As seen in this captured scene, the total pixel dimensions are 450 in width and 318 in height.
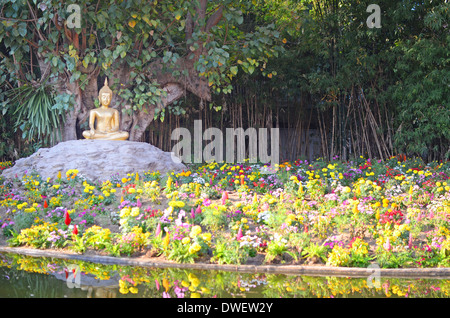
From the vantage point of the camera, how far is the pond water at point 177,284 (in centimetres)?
342

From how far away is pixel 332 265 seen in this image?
Result: 4066 mm

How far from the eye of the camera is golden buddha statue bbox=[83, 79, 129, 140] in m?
8.39

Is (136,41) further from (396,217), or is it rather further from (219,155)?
(396,217)

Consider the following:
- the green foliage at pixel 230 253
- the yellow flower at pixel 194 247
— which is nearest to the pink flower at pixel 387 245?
the green foliage at pixel 230 253

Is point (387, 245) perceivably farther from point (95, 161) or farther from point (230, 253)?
point (95, 161)

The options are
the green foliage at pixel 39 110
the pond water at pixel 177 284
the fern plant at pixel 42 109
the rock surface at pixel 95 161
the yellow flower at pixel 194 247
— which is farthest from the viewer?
the green foliage at pixel 39 110

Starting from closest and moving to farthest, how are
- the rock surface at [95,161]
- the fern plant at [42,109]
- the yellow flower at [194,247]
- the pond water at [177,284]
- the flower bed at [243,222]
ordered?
the pond water at [177,284] → the yellow flower at [194,247] → the flower bed at [243,222] → the rock surface at [95,161] → the fern plant at [42,109]

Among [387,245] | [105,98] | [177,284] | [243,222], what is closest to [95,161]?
[105,98]

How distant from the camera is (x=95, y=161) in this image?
7.63 metres

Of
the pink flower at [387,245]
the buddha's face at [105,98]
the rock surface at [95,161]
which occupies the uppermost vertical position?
the buddha's face at [105,98]

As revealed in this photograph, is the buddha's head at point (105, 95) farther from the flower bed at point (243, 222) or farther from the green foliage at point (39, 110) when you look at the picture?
the flower bed at point (243, 222)

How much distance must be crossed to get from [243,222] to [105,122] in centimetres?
473

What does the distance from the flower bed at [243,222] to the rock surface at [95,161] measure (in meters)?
0.71

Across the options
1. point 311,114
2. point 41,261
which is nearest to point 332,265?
point 41,261
